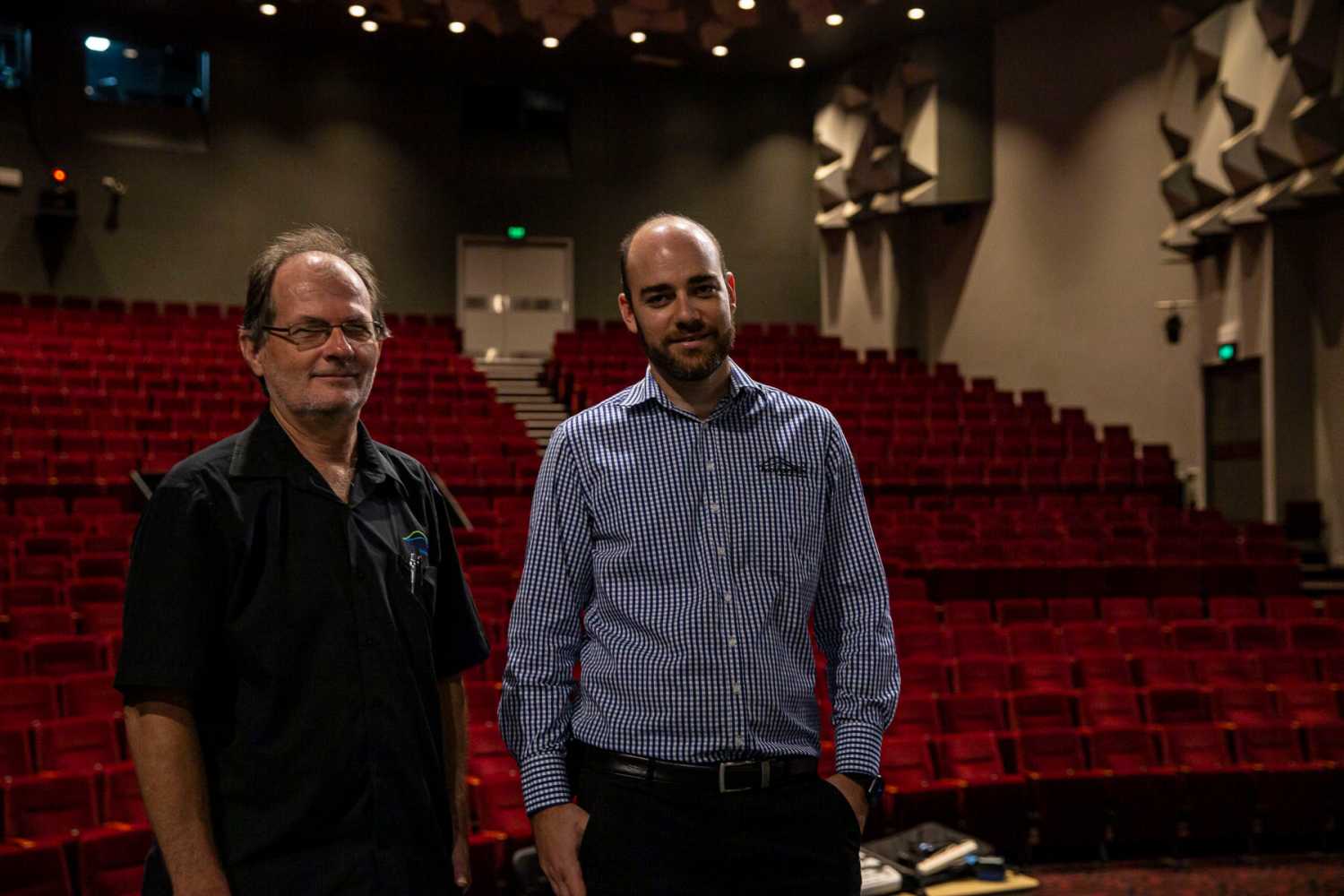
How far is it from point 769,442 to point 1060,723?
3354mm

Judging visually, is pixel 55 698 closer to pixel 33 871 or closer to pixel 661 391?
pixel 33 871

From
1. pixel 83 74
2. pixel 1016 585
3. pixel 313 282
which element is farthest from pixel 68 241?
pixel 313 282

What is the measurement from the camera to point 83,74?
11180 millimetres

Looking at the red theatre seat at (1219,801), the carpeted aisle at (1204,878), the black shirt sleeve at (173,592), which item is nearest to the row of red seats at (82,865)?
the black shirt sleeve at (173,592)

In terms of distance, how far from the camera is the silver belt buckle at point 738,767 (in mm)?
1362

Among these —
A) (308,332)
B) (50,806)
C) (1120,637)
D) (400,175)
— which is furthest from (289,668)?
(400,175)

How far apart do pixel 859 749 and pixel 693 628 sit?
242 mm

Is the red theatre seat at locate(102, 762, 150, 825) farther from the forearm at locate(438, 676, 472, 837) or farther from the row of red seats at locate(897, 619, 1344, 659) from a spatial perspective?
the row of red seats at locate(897, 619, 1344, 659)

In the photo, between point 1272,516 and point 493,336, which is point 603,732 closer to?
point 1272,516

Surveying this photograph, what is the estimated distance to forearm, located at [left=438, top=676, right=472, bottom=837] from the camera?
140cm

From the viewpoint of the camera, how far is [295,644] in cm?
125

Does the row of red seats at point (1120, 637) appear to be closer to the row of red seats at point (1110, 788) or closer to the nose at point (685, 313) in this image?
the row of red seats at point (1110, 788)

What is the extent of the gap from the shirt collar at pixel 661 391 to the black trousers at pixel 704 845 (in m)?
0.45

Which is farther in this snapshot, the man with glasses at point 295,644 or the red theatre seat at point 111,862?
the red theatre seat at point 111,862
